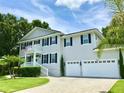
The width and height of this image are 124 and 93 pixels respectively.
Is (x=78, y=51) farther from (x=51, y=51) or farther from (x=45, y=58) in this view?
(x=45, y=58)


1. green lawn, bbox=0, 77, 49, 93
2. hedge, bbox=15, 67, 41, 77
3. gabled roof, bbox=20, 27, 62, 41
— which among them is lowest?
green lawn, bbox=0, 77, 49, 93

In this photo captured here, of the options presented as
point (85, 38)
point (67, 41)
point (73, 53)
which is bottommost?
point (73, 53)

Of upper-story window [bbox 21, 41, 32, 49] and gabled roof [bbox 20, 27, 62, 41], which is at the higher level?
gabled roof [bbox 20, 27, 62, 41]

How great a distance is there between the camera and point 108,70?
79.1 ft

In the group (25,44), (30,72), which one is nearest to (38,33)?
(25,44)

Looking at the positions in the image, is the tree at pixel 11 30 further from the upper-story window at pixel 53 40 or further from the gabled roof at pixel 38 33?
the upper-story window at pixel 53 40

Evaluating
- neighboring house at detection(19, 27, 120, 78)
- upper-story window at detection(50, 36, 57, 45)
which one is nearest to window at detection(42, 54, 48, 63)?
neighboring house at detection(19, 27, 120, 78)

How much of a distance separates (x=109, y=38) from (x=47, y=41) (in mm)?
18879

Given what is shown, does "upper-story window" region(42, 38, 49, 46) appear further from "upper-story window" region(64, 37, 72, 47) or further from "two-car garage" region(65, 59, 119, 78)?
"two-car garage" region(65, 59, 119, 78)

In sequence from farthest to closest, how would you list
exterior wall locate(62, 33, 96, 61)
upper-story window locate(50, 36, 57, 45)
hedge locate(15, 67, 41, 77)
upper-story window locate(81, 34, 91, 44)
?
upper-story window locate(50, 36, 57, 45), hedge locate(15, 67, 41, 77), upper-story window locate(81, 34, 91, 44), exterior wall locate(62, 33, 96, 61)

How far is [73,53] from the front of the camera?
28.4 m

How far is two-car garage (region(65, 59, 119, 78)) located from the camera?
23.8m

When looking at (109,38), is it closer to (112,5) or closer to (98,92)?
(112,5)

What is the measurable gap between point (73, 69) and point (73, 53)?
2443 mm
